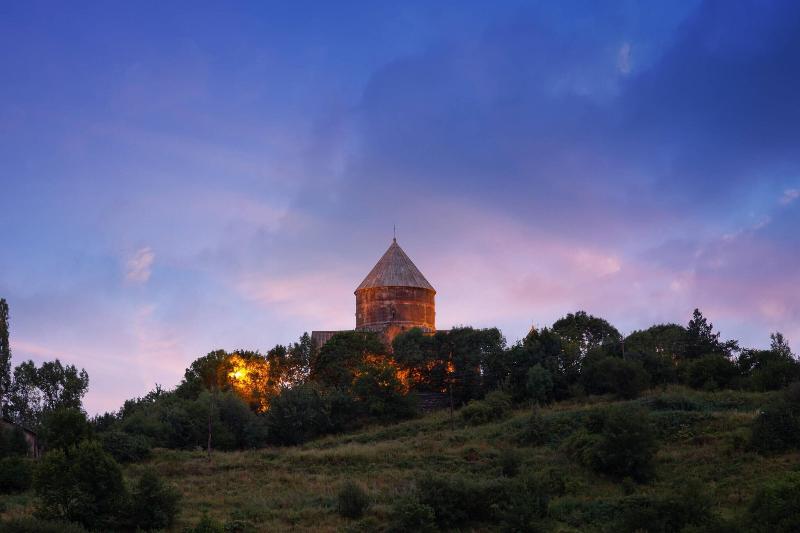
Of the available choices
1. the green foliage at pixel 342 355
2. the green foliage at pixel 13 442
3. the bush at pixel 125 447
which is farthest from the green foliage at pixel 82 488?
the green foliage at pixel 342 355

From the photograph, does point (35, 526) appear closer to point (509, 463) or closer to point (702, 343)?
point (509, 463)

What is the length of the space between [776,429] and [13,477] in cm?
3228

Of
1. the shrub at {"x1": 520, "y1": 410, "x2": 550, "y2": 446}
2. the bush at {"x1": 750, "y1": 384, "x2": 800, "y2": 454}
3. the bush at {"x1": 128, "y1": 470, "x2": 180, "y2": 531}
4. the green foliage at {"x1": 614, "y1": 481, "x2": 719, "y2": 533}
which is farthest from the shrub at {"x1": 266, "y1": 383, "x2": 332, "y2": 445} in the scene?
the green foliage at {"x1": 614, "y1": 481, "x2": 719, "y2": 533}

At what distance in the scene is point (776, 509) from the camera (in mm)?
24656

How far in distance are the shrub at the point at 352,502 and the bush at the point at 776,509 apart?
13.0 metres

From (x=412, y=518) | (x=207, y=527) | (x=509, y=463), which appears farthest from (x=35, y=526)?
(x=509, y=463)

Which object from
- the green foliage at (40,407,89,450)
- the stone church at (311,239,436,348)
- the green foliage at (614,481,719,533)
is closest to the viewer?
the green foliage at (614,481,719,533)

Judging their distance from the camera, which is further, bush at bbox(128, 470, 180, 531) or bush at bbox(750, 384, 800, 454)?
bush at bbox(750, 384, 800, 454)

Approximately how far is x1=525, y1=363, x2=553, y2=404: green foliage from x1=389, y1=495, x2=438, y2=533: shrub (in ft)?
70.5

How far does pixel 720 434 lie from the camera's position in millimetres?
36406

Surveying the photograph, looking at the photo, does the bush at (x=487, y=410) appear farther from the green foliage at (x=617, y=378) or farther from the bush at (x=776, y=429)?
the bush at (x=776, y=429)

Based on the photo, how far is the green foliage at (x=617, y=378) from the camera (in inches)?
1861

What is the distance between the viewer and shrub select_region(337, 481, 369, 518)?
99.6 ft

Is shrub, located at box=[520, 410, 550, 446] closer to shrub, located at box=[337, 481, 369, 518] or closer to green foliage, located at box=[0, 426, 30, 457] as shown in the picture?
shrub, located at box=[337, 481, 369, 518]
